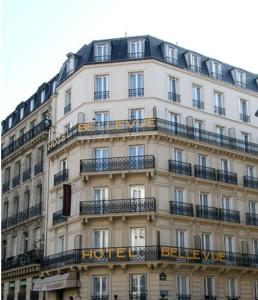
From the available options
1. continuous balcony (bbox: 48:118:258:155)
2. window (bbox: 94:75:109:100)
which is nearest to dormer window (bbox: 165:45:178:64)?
window (bbox: 94:75:109:100)

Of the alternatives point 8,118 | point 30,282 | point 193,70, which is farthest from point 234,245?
point 8,118

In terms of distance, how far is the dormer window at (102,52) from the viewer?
103 feet

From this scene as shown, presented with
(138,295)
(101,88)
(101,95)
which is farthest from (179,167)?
(138,295)

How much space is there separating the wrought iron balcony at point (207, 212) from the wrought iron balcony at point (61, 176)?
8.68 m

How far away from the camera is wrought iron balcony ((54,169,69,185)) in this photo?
3080cm

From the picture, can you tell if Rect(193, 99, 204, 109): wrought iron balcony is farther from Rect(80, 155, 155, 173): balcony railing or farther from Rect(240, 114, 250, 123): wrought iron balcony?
Rect(80, 155, 155, 173): balcony railing

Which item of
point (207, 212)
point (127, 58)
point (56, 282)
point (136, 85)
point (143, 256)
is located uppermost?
point (127, 58)

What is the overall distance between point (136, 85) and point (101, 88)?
234 centimetres

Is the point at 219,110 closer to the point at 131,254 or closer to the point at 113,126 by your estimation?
the point at 113,126

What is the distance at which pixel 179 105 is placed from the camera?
31.2 meters

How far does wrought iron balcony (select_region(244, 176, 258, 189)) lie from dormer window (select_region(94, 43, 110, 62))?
1276cm

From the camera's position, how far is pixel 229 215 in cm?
3086

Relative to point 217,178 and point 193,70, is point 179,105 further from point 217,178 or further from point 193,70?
point 217,178

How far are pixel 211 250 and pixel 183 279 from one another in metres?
2.97
